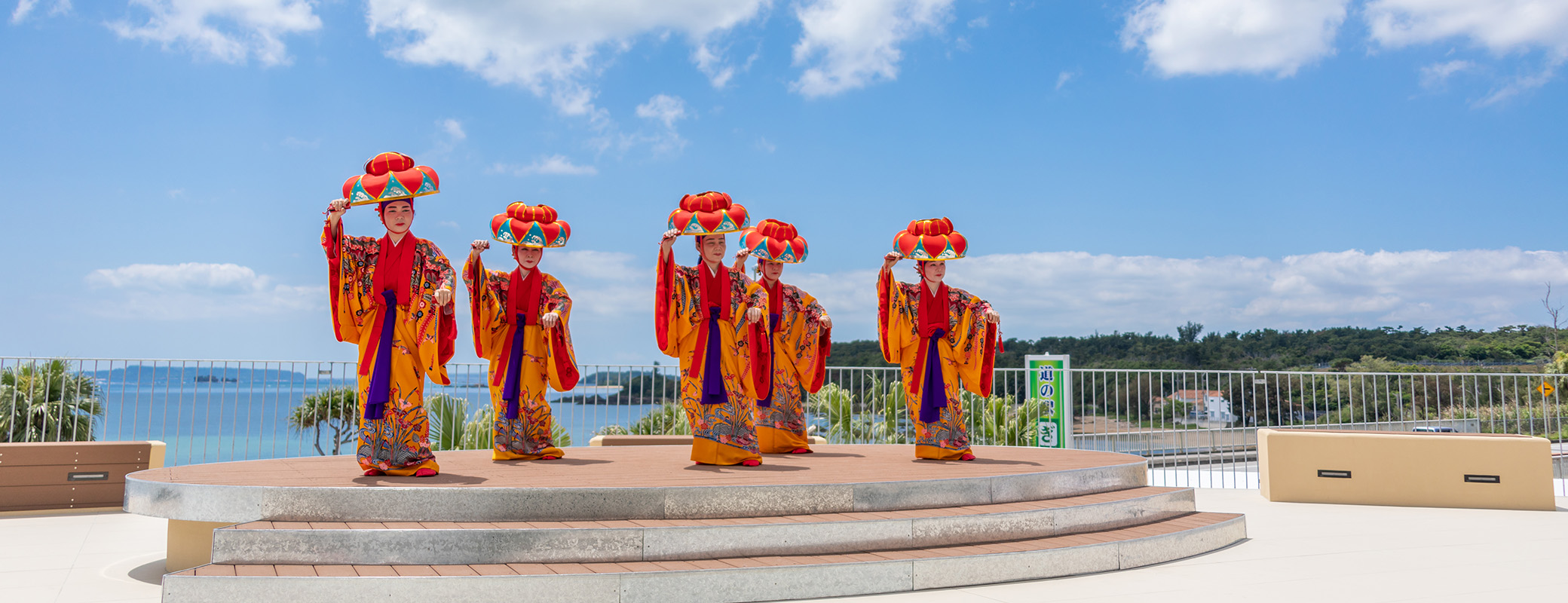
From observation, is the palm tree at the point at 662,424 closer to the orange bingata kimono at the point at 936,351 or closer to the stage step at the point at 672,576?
the orange bingata kimono at the point at 936,351

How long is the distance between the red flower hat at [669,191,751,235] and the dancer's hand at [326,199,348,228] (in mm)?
2320

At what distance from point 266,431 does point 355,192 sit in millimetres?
5912

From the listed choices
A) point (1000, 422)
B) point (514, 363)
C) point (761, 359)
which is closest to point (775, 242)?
point (761, 359)

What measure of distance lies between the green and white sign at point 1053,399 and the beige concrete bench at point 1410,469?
2.24 m

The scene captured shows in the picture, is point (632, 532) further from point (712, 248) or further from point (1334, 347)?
point (1334, 347)

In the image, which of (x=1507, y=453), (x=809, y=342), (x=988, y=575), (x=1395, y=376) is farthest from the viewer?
(x=1395, y=376)

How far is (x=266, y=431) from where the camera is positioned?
10.2m

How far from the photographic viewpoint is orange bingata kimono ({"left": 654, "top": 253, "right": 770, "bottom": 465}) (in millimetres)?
6816

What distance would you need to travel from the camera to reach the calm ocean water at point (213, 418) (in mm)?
9578

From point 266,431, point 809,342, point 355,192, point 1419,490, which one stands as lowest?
point 1419,490

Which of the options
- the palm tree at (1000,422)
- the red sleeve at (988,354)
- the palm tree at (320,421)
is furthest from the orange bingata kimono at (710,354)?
the palm tree at (1000,422)

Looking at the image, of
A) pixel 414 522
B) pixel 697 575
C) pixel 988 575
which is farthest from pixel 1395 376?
pixel 414 522

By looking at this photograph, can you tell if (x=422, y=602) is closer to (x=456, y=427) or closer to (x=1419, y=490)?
(x=456, y=427)

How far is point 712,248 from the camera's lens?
7102mm
